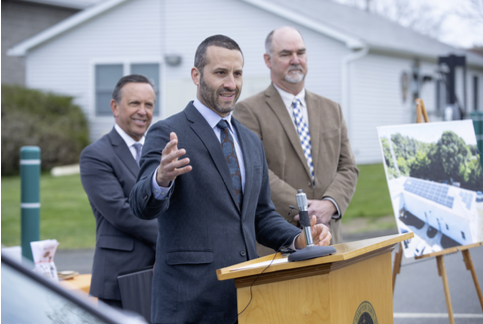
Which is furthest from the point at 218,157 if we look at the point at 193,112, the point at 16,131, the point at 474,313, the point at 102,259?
the point at 16,131

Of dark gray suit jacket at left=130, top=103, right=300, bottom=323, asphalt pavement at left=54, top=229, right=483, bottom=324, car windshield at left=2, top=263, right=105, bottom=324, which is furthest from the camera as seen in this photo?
asphalt pavement at left=54, top=229, right=483, bottom=324

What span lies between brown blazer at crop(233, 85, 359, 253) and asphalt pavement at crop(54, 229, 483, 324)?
120 centimetres

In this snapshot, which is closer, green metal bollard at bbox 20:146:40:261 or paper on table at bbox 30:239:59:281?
paper on table at bbox 30:239:59:281

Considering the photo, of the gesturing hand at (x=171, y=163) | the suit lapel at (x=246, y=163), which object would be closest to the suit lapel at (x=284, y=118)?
the suit lapel at (x=246, y=163)

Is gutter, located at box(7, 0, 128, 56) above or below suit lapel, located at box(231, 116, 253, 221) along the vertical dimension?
above

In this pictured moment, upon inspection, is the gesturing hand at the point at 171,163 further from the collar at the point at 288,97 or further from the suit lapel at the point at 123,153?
the collar at the point at 288,97

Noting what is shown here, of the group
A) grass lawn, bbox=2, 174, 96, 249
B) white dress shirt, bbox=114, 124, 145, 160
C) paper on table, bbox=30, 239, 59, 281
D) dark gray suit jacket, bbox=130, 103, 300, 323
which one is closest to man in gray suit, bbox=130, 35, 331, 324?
dark gray suit jacket, bbox=130, 103, 300, 323

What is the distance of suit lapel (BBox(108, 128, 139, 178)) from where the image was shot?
3576 millimetres

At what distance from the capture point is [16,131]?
1634 centimetres

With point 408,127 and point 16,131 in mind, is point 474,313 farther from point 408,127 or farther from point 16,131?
point 16,131

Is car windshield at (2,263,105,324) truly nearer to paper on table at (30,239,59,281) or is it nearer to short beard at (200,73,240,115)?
short beard at (200,73,240,115)

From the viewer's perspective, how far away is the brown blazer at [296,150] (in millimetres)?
3732

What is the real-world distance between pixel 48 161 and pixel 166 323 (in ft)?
51.3

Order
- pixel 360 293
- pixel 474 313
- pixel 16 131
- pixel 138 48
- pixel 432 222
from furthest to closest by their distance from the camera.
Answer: pixel 138 48 → pixel 16 131 → pixel 474 313 → pixel 432 222 → pixel 360 293
